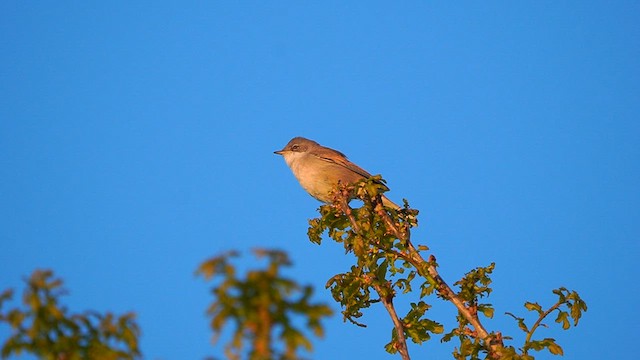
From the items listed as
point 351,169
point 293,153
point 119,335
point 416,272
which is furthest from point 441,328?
point 293,153

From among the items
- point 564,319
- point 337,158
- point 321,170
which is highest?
point 337,158

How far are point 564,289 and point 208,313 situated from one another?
14.7 ft

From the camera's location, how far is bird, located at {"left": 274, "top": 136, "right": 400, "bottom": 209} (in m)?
13.0

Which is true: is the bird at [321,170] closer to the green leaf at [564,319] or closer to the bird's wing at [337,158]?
the bird's wing at [337,158]

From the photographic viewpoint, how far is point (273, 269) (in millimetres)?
2174

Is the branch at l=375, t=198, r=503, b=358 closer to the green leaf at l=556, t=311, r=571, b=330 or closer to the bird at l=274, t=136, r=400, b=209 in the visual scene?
the green leaf at l=556, t=311, r=571, b=330

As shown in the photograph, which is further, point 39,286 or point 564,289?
point 564,289

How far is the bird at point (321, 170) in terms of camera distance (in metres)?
13.0

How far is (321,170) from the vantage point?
524 inches

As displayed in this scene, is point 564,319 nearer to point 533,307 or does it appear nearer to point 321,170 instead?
point 533,307

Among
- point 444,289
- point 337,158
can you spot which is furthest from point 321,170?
point 444,289

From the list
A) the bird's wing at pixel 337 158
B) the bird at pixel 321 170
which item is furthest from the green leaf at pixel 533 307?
the bird's wing at pixel 337 158

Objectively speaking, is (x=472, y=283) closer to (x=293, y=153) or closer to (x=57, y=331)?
(x=57, y=331)

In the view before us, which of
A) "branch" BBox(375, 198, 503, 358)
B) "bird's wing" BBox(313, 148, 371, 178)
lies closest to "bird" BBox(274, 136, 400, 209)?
"bird's wing" BBox(313, 148, 371, 178)
